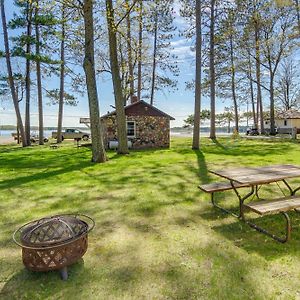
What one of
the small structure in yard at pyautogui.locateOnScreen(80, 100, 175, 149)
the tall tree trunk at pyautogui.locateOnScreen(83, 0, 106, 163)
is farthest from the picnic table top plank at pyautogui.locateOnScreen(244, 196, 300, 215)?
the small structure in yard at pyautogui.locateOnScreen(80, 100, 175, 149)

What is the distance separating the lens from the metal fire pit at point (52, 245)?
9.86 ft

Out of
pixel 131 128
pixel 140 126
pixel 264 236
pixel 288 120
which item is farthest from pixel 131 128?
pixel 288 120

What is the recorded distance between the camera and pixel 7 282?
3.05m

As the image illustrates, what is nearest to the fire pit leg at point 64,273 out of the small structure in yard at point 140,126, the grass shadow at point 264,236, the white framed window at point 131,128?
the grass shadow at point 264,236

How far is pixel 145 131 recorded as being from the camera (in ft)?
61.4

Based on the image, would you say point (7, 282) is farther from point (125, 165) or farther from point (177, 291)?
point (125, 165)

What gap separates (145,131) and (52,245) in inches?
625

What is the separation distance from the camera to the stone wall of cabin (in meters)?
18.5

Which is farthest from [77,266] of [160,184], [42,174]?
[42,174]

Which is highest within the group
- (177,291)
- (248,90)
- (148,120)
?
(248,90)

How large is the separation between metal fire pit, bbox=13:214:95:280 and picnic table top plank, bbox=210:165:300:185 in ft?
8.20

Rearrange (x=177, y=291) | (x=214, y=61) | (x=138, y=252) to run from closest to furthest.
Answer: (x=177, y=291), (x=138, y=252), (x=214, y=61)

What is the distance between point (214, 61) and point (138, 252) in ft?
72.8

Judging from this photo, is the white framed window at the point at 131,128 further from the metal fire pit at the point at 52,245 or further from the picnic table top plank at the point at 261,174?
the metal fire pit at the point at 52,245
